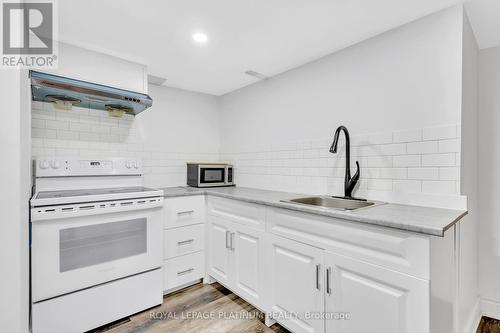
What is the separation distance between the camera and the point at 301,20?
62.3 inches

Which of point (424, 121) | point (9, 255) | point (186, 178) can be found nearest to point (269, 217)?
point (424, 121)

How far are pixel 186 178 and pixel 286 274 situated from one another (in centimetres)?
177

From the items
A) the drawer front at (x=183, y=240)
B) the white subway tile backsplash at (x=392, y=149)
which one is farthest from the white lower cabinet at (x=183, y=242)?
the white subway tile backsplash at (x=392, y=149)

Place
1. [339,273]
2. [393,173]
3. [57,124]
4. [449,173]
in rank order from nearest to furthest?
[339,273] < [449,173] < [393,173] < [57,124]

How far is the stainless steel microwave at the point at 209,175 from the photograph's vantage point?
267cm

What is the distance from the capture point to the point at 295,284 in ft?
5.03

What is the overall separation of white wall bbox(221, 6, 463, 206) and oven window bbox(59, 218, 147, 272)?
1351mm

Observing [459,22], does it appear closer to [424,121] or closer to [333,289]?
[424,121]

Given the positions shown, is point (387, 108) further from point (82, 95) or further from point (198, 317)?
point (82, 95)

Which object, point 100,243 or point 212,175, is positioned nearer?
point 100,243

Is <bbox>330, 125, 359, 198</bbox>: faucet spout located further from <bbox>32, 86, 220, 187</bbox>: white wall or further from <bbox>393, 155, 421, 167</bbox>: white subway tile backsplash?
<bbox>32, 86, 220, 187</bbox>: white wall

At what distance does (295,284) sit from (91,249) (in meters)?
1.40

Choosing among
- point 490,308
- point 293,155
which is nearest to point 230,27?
point 293,155

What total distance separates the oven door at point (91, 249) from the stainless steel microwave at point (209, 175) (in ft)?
2.45
